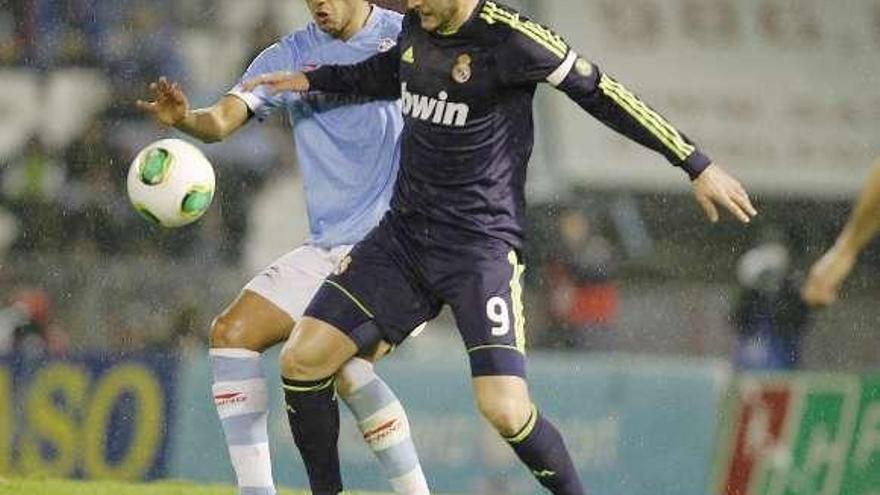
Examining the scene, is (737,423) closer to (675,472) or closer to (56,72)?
(675,472)

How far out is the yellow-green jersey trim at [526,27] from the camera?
22.7 ft

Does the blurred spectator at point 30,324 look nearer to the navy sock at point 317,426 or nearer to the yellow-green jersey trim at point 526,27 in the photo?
the navy sock at point 317,426

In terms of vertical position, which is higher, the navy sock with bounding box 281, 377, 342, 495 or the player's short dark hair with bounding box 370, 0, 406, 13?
the player's short dark hair with bounding box 370, 0, 406, 13

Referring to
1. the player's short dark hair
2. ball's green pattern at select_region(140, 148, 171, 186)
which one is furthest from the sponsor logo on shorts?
the player's short dark hair

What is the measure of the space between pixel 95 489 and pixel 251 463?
1899 mm

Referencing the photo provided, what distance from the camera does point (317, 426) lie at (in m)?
7.22

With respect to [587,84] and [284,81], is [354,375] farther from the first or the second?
[587,84]

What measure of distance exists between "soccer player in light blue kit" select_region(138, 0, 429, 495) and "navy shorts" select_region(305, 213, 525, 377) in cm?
28

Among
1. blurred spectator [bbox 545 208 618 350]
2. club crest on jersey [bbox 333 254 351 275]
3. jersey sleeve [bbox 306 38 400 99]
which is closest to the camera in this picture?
club crest on jersey [bbox 333 254 351 275]

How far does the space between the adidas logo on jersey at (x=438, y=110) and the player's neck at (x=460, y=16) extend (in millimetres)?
200

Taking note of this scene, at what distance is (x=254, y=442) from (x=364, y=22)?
153 centimetres

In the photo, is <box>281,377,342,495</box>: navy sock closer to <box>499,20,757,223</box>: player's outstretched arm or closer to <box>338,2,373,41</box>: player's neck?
<box>499,20,757,223</box>: player's outstretched arm

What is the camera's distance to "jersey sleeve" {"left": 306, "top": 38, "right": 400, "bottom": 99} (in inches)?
289

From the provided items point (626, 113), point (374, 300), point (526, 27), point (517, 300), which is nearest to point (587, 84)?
point (626, 113)
